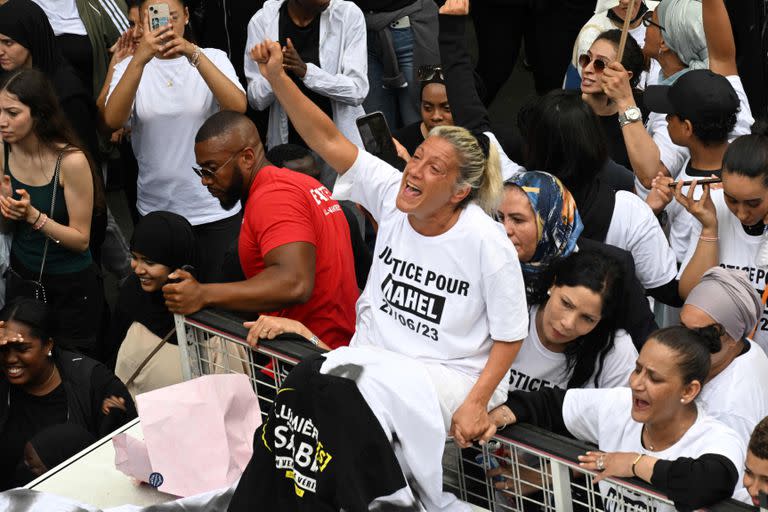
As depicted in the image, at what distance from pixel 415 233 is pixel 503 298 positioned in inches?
14.0

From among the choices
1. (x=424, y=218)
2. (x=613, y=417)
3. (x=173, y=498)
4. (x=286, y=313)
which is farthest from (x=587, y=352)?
(x=173, y=498)

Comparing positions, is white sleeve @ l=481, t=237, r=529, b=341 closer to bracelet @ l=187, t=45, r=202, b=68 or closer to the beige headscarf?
the beige headscarf

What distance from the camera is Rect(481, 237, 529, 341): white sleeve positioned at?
3.42m

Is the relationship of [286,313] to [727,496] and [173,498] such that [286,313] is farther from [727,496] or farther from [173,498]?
[727,496]

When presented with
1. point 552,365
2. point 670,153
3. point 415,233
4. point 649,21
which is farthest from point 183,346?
point 649,21

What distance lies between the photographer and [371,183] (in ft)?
12.4

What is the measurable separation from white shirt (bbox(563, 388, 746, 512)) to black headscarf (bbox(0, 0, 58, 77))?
3.34 meters

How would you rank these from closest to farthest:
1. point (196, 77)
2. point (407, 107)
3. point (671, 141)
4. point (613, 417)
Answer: point (613, 417) < point (671, 141) < point (196, 77) < point (407, 107)

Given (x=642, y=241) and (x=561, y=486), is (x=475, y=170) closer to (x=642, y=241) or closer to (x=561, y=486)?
(x=642, y=241)

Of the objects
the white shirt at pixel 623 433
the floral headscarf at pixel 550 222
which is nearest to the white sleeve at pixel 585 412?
the white shirt at pixel 623 433

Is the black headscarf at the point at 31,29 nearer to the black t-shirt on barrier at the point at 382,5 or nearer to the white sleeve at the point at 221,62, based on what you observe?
the white sleeve at the point at 221,62

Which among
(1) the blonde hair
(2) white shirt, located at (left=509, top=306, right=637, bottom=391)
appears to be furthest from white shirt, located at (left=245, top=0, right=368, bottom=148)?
(2) white shirt, located at (left=509, top=306, right=637, bottom=391)

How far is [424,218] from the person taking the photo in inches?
140

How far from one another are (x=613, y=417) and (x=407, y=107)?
3407 mm
